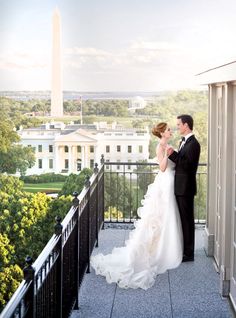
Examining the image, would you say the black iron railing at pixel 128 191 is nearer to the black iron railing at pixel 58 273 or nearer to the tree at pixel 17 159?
the black iron railing at pixel 58 273

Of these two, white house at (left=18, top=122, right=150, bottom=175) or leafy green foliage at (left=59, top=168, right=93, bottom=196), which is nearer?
leafy green foliage at (left=59, top=168, right=93, bottom=196)

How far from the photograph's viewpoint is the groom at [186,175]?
539 cm

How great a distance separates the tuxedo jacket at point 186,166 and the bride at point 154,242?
74 millimetres

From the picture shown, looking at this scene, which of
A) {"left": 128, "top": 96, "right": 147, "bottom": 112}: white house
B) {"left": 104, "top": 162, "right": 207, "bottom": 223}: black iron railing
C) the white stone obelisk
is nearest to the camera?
{"left": 104, "top": 162, "right": 207, "bottom": 223}: black iron railing

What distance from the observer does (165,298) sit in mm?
4578

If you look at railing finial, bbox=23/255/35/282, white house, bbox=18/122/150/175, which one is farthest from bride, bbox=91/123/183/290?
white house, bbox=18/122/150/175

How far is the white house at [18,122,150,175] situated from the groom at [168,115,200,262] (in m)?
23.9

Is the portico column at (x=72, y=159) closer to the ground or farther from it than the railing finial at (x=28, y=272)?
closer to the ground

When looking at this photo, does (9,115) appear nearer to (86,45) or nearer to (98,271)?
(86,45)

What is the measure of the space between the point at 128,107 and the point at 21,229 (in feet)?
26.1

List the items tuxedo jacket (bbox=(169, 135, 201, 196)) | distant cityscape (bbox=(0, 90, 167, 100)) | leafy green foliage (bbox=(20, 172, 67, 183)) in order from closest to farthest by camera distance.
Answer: tuxedo jacket (bbox=(169, 135, 201, 196)), distant cityscape (bbox=(0, 90, 167, 100)), leafy green foliage (bbox=(20, 172, 67, 183))

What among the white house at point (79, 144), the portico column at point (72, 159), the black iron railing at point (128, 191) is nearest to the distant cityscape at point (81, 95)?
the white house at point (79, 144)

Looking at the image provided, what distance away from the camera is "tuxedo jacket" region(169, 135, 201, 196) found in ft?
17.7

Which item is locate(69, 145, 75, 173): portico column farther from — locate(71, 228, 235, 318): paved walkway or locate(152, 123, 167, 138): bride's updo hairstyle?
locate(71, 228, 235, 318): paved walkway
